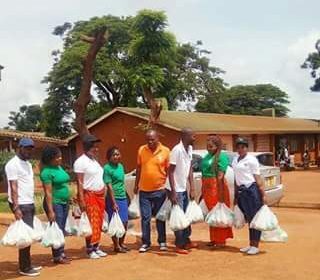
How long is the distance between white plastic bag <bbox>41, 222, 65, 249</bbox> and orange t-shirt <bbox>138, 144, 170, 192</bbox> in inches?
57.7

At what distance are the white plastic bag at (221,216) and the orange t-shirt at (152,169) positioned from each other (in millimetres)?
824

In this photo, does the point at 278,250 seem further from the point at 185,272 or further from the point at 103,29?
the point at 103,29

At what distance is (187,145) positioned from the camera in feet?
27.8

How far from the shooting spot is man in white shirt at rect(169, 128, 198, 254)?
830 cm

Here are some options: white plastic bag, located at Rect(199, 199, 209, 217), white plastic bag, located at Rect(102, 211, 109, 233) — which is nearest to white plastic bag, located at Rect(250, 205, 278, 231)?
white plastic bag, located at Rect(199, 199, 209, 217)

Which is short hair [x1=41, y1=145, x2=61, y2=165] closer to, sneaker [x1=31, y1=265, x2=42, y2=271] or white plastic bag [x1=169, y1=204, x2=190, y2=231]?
sneaker [x1=31, y1=265, x2=42, y2=271]

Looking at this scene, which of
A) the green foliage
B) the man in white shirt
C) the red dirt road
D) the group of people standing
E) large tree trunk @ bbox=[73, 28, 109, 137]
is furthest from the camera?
the green foliage

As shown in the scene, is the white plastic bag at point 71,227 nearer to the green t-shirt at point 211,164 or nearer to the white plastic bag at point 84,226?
the white plastic bag at point 84,226

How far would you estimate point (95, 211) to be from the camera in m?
7.97

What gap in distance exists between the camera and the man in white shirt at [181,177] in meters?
8.30

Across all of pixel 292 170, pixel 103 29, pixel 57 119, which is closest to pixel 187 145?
pixel 103 29

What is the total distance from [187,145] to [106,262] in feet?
6.71

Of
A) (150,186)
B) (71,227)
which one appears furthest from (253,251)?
(71,227)

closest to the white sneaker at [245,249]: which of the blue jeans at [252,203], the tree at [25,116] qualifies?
the blue jeans at [252,203]
